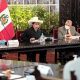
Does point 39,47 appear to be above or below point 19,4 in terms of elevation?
below

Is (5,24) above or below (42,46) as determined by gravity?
above

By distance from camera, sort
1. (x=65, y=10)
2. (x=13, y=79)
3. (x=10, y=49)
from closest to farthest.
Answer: (x=13, y=79)
(x=10, y=49)
(x=65, y=10)

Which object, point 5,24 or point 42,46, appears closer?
point 42,46

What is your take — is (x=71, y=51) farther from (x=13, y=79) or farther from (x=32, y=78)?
(x=32, y=78)

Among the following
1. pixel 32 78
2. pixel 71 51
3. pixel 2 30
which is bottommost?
pixel 71 51

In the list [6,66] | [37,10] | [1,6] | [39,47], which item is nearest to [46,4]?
[37,10]

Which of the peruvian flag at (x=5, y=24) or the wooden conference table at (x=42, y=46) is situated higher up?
the peruvian flag at (x=5, y=24)

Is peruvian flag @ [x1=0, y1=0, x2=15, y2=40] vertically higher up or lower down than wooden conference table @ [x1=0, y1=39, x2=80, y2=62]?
higher up

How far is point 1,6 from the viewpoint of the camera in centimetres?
762

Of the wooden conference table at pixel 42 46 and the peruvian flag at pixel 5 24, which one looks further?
the peruvian flag at pixel 5 24

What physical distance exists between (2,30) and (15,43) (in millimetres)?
1492

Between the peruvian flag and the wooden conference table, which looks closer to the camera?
the wooden conference table

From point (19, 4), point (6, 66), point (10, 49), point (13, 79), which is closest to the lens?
point (13, 79)

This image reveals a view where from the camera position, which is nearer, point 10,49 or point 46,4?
point 10,49
